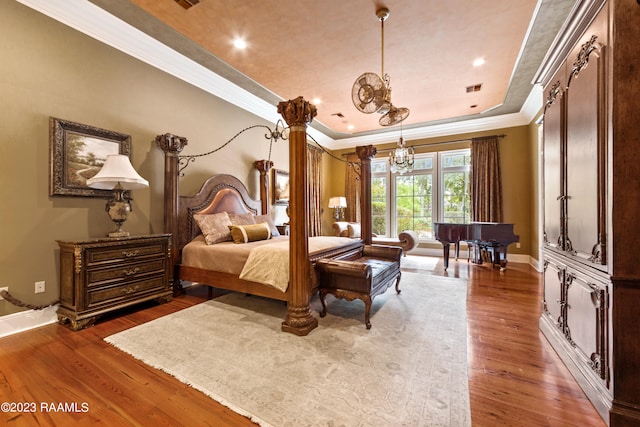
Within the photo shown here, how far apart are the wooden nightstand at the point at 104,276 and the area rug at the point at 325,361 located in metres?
0.47

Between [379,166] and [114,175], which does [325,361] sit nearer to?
[114,175]

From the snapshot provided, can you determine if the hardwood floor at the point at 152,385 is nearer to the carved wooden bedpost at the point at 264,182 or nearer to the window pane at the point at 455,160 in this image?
the carved wooden bedpost at the point at 264,182

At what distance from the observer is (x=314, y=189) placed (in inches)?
283

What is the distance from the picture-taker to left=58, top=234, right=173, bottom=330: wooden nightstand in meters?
2.52

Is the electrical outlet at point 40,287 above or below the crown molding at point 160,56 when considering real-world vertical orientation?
below

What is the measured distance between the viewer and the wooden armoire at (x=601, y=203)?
1365mm

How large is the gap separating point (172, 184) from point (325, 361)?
305cm

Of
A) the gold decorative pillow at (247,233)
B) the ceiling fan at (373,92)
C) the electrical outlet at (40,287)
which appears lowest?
the electrical outlet at (40,287)

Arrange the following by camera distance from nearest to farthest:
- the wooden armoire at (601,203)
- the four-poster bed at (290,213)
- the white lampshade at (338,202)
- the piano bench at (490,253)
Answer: the wooden armoire at (601,203) < the four-poster bed at (290,213) < the piano bench at (490,253) < the white lampshade at (338,202)

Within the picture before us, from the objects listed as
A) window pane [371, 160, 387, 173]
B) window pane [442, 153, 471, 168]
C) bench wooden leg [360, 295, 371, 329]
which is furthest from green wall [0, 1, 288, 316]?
window pane [442, 153, 471, 168]

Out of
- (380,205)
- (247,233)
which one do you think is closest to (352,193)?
(380,205)

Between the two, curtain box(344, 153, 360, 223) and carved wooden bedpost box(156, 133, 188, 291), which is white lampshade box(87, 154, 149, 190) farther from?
curtain box(344, 153, 360, 223)

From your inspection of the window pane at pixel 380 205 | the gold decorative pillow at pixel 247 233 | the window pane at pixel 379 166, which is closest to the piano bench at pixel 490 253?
the window pane at pixel 380 205

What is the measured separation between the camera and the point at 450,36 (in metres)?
3.25
